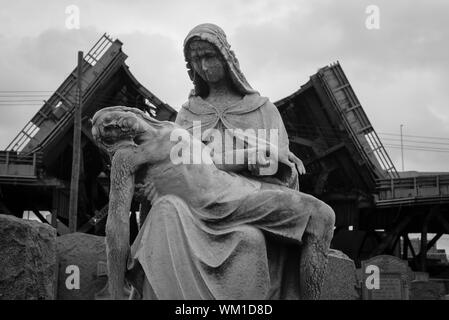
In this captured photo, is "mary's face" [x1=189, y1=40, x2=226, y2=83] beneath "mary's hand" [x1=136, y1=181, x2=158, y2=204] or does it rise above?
above

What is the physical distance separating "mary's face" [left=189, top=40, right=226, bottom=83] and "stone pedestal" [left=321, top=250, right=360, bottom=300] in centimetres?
332

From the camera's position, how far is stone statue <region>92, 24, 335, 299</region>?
488cm

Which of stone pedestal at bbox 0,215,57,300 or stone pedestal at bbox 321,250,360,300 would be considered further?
stone pedestal at bbox 321,250,360,300

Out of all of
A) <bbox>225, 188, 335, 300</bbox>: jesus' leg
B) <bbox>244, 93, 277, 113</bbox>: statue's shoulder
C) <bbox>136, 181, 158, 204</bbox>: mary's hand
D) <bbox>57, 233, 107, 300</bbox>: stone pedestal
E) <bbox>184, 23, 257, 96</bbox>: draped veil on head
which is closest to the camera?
<bbox>225, 188, 335, 300</bbox>: jesus' leg

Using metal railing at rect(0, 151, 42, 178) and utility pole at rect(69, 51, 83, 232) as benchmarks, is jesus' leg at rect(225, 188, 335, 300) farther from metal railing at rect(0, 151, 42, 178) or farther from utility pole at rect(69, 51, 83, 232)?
metal railing at rect(0, 151, 42, 178)

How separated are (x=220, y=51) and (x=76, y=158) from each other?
47.7 feet

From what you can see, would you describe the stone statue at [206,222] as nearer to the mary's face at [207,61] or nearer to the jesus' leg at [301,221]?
the jesus' leg at [301,221]

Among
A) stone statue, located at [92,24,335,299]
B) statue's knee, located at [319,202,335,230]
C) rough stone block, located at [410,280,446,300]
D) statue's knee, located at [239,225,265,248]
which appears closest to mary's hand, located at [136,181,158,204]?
stone statue, located at [92,24,335,299]

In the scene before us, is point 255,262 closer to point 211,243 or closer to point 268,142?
point 211,243

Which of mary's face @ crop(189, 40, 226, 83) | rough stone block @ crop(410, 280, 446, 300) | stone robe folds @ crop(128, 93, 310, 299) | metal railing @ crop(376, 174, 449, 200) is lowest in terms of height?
stone robe folds @ crop(128, 93, 310, 299)

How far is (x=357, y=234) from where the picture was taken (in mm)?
25828

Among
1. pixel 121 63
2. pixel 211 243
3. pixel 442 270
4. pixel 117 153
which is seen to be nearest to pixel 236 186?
pixel 211 243

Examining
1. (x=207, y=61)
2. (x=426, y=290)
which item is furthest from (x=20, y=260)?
(x=426, y=290)
